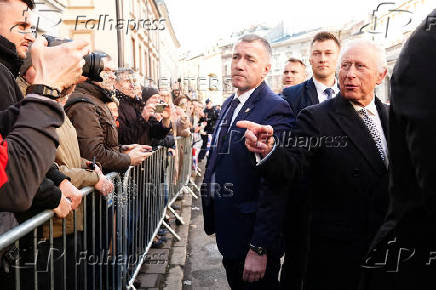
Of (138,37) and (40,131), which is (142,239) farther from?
(138,37)

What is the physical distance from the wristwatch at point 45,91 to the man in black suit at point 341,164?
3.42 ft

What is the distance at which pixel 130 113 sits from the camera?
15.9ft

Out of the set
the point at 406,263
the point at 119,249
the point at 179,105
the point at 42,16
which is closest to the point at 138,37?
the point at 42,16

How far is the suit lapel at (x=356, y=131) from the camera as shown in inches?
90.3

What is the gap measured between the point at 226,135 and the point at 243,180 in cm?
38

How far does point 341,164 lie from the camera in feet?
7.79

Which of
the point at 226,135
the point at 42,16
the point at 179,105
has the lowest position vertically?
the point at 226,135

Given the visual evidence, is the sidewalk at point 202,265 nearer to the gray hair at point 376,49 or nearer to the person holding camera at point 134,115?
the person holding camera at point 134,115

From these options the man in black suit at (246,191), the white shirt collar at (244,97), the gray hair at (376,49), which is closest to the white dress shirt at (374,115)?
the gray hair at (376,49)

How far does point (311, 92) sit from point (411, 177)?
8.04ft

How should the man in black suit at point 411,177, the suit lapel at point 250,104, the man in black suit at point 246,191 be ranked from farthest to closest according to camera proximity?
1. the suit lapel at point 250,104
2. the man in black suit at point 246,191
3. the man in black suit at point 411,177

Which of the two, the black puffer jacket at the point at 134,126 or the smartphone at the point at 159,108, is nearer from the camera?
the black puffer jacket at the point at 134,126

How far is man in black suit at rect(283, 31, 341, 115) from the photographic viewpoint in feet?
11.8

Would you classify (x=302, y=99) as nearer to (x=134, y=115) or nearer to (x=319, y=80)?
(x=319, y=80)
